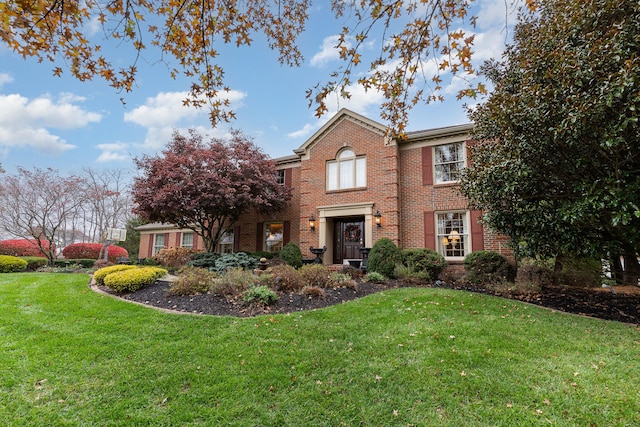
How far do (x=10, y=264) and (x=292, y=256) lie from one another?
37.0 feet

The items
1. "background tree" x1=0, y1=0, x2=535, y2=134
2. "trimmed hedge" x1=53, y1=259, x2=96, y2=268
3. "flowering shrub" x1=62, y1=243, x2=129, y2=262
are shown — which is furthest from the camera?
"flowering shrub" x1=62, y1=243, x2=129, y2=262

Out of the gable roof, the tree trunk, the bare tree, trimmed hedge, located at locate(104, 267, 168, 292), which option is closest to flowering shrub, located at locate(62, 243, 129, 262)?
the bare tree

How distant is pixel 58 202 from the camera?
606 inches

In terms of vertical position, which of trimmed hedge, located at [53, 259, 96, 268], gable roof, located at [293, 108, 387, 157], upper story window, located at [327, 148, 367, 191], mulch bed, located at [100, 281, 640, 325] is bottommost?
mulch bed, located at [100, 281, 640, 325]

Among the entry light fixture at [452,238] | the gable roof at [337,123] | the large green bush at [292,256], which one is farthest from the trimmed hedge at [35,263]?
the entry light fixture at [452,238]

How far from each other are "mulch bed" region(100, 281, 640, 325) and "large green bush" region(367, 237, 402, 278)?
1.66m

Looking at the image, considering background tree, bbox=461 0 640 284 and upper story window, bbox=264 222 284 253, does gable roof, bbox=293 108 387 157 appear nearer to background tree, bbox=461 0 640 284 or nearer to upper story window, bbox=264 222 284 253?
upper story window, bbox=264 222 284 253

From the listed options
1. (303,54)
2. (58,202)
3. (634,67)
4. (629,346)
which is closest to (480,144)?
(634,67)

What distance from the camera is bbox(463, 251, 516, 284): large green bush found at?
9.20 metres

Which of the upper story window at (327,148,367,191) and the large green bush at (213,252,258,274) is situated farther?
the upper story window at (327,148,367,191)

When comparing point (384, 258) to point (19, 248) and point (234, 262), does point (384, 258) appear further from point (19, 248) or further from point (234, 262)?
point (19, 248)

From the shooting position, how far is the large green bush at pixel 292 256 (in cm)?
1200

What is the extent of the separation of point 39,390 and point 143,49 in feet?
11.9

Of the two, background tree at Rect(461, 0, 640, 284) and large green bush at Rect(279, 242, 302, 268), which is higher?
background tree at Rect(461, 0, 640, 284)
